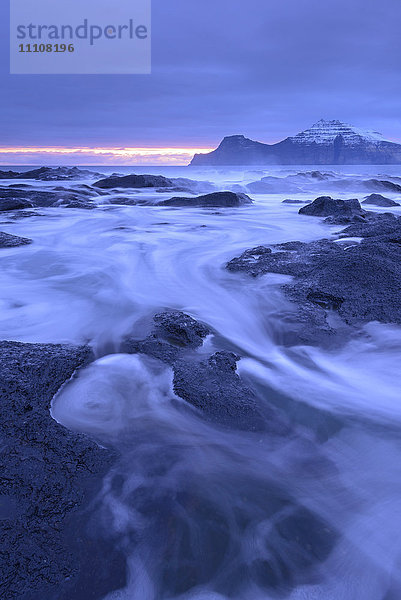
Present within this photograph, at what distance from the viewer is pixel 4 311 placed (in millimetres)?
4262

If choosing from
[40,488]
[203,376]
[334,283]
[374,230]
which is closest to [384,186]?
[374,230]

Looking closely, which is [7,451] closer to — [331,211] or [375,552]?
[375,552]

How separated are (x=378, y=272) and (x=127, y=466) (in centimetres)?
333

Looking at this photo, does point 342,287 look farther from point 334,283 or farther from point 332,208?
point 332,208

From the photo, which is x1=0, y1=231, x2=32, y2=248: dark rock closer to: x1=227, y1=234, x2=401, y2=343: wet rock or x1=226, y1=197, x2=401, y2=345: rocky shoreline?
x1=226, y1=197, x2=401, y2=345: rocky shoreline

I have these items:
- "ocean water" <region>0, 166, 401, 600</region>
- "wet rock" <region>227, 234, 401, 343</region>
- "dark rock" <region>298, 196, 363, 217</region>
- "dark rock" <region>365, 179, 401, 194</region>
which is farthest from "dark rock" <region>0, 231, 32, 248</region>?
"dark rock" <region>365, 179, 401, 194</region>

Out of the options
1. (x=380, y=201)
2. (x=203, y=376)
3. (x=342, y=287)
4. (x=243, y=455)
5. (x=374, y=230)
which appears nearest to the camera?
(x=243, y=455)

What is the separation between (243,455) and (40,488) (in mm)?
997

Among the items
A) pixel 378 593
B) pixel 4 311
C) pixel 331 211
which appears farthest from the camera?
pixel 331 211

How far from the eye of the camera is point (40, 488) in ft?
6.02

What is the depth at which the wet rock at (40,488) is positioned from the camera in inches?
60.7

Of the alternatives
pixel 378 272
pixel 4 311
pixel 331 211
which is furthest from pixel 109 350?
pixel 331 211

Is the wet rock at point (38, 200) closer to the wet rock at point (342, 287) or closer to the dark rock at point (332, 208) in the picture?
the dark rock at point (332, 208)

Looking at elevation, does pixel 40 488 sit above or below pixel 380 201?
below
